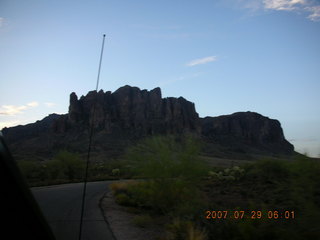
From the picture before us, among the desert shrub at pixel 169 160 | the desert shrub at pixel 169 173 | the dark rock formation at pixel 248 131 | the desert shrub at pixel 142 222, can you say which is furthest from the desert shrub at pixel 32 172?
the dark rock formation at pixel 248 131

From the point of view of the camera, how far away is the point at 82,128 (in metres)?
118

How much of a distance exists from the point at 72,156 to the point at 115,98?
106m

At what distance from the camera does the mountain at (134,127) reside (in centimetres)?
10581

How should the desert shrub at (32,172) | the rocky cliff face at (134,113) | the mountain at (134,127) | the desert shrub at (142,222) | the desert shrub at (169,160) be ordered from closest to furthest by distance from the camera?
the desert shrub at (142,222)
the desert shrub at (169,160)
the desert shrub at (32,172)
the mountain at (134,127)
the rocky cliff face at (134,113)

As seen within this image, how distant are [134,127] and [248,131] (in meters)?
61.7

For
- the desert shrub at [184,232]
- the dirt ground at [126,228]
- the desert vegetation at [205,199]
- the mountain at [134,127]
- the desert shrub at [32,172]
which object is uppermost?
the mountain at [134,127]

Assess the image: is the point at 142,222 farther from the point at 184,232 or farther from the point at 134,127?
the point at 134,127

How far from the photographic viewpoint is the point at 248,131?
158m

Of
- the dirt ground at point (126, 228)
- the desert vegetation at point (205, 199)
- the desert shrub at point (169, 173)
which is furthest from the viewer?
the desert shrub at point (169, 173)

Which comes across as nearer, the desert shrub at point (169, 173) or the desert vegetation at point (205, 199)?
the desert vegetation at point (205, 199)

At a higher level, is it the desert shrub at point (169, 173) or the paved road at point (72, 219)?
the desert shrub at point (169, 173)

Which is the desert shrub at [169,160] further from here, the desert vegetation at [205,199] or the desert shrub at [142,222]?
the desert shrub at [142,222]

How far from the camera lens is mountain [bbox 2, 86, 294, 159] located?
347 feet

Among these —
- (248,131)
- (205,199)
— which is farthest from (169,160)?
(248,131)
